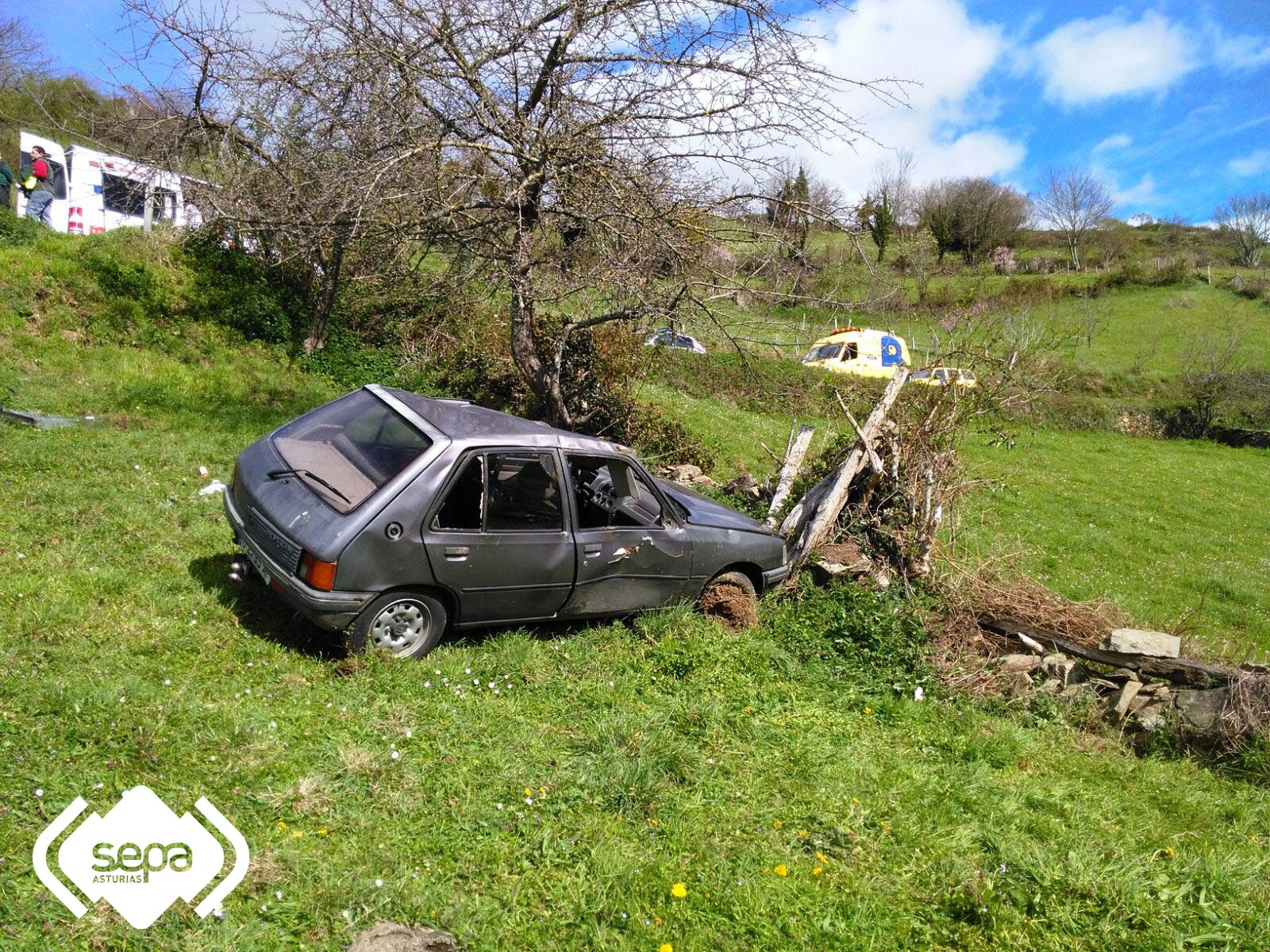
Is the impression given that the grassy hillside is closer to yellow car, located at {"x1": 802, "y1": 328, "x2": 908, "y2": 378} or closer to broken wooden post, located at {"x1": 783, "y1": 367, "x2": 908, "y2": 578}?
broken wooden post, located at {"x1": 783, "y1": 367, "x2": 908, "y2": 578}

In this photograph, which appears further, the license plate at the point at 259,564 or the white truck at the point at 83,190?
the white truck at the point at 83,190

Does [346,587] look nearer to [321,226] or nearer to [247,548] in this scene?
[247,548]

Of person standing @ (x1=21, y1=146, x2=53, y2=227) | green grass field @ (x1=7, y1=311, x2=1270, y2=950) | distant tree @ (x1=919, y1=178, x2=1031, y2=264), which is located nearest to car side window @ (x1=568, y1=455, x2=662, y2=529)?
green grass field @ (x1=7, y1=311, x2=1270, y2=950)

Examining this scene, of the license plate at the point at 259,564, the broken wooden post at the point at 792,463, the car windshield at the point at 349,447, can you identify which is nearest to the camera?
the license plate at the point at 259,564

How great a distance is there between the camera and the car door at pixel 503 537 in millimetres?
4961

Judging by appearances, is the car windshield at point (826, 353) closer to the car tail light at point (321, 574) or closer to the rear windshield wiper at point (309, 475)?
the rear windshield wiper at point (309, 475)

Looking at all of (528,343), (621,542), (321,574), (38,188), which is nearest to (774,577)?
(621,542)

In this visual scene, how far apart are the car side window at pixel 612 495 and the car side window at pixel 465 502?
Result: 0.82m

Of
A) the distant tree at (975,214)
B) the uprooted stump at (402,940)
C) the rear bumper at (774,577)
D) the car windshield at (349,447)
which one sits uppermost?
the distant tree at (975,214)

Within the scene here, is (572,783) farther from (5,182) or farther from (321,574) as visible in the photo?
(5,182)

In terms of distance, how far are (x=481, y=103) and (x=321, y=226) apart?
245 centimetres

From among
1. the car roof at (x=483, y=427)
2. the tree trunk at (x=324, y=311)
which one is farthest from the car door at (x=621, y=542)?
the tree trunk at (x=324, y=311)

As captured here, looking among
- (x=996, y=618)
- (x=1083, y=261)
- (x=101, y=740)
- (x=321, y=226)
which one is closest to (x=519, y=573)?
(x=101, y=740)

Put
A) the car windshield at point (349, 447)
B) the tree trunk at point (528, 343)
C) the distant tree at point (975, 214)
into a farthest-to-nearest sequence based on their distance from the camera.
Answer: the distant tree at point (975, 214) → the tree trunk at point (528, 343) → the car windshield at point (349, 447)
